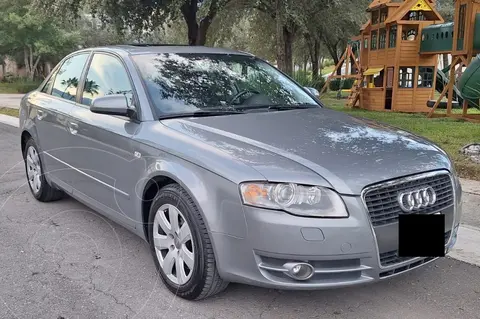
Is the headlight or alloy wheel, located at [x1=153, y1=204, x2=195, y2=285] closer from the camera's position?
the headlight

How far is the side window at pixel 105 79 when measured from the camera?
389cm

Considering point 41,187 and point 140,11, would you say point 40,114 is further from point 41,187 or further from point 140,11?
point 140,11

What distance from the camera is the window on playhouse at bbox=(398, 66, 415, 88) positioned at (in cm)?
1474

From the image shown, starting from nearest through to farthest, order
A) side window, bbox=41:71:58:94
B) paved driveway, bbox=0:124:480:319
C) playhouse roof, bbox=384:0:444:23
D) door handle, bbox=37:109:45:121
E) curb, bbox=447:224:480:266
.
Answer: paved driveway, bbox=0:124:480:319, curb, bbox=447:224:480:266, door handle, bbox=37:109:45:121, side window, bbox=41:71:58:94, playhouse roof, bbox=384:0:444:23

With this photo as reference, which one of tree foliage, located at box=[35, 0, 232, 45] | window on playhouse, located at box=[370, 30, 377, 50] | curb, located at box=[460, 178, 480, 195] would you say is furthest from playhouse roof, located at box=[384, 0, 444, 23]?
curb, located at box=[460, 178, 480, 195]

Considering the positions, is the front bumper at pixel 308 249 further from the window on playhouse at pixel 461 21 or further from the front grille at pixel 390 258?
the window on playhouse at pixel 461 21

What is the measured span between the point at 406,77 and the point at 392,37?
1.29 metres

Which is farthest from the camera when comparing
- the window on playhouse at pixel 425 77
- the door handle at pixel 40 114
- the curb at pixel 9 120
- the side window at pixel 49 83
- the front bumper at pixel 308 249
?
the window on playhouse at pixel 425 77

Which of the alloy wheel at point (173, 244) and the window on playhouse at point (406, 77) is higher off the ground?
the window on playhouse at point (406, 77)

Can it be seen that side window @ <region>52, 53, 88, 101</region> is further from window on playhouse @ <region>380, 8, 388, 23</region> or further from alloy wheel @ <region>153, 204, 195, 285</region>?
window on playhouse @ <region>380, 8, 388, 23</region>

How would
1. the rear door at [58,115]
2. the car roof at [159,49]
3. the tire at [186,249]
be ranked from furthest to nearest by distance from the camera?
1. the rear door at [58,115]
2. the car roof at [159,49]
3. the tire at [186,249]

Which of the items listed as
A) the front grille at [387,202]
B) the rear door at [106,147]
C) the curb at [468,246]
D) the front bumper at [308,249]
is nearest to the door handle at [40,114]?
the rear door at [106,147]

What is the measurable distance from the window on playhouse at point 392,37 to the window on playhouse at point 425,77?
1.16m

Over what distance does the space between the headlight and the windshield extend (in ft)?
3.95
